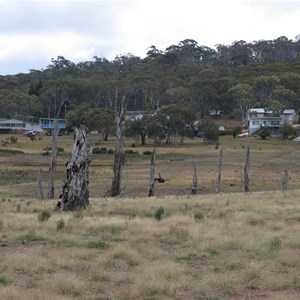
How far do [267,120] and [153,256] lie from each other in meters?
114

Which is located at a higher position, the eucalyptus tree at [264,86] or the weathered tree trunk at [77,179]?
the eucalyptus tree at [264,86]

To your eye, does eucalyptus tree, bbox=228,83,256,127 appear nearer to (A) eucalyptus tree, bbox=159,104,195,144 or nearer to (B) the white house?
(B) the white house

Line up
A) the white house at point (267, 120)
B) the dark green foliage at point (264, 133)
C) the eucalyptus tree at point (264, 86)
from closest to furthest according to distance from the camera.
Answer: the dark green foliage at point (264, 133) → the white house at point (267, 120) → the eucalyptus tree at point (264, 86)

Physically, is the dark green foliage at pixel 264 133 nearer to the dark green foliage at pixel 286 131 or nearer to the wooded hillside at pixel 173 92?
the dark green foliage at pixel 286 131

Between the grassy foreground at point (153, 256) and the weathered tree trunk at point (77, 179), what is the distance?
102 inches

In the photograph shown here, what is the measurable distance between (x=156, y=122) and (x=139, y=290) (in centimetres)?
9202

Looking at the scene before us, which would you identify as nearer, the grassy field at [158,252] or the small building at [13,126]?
the grassy field at [158,252]

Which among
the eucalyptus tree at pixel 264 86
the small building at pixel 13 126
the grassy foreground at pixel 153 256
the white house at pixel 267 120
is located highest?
the eucalyptus tree at pixel 264 86

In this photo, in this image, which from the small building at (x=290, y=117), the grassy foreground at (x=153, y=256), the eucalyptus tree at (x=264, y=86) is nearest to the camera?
the grassy foreground at (x=153, y=256)

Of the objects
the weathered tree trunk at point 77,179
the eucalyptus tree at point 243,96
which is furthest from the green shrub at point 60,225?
the eucalyptus tree at point 243,96

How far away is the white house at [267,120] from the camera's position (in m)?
121

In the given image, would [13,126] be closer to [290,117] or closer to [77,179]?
[290,117]

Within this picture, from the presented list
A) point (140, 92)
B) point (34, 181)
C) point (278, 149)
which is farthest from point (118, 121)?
point (140, 92)

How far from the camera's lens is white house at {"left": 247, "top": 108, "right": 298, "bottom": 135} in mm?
121312
